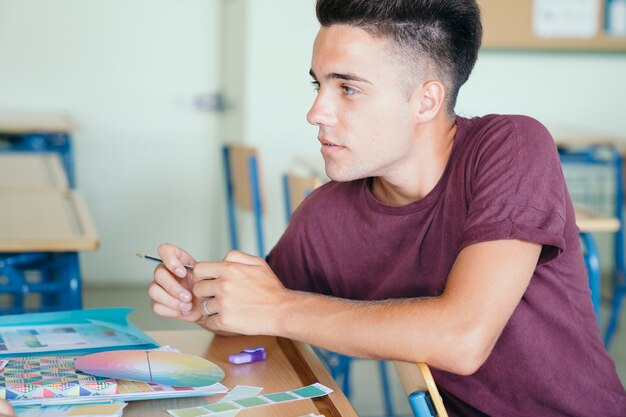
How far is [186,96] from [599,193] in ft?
7.73

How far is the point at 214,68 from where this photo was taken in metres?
4.93

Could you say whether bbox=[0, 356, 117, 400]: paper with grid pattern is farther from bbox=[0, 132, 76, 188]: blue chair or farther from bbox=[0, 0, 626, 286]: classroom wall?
bbox=[0, 0, 626, 286]: classroom wall

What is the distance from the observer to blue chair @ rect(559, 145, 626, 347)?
2730 mm

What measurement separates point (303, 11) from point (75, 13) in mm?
1164

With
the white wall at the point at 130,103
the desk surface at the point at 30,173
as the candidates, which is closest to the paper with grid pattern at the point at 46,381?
the desk surface at the point at 30,173

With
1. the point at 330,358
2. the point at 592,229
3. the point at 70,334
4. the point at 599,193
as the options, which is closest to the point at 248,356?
the point at 70,334

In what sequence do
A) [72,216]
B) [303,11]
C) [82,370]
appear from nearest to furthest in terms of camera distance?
[82,370], [72,216], [303,11]

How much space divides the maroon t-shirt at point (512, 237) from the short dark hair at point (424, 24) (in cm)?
12

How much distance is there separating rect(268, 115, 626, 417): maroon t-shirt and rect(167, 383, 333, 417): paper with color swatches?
297 millimetres

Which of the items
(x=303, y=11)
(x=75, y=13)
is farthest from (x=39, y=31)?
(x=303, y=11)

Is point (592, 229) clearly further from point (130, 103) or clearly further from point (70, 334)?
point (130, 103)

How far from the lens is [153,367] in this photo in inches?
49.1

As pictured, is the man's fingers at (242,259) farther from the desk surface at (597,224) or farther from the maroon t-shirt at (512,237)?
the desk surface at (597,224)

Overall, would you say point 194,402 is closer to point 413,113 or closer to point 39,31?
point 413,113
